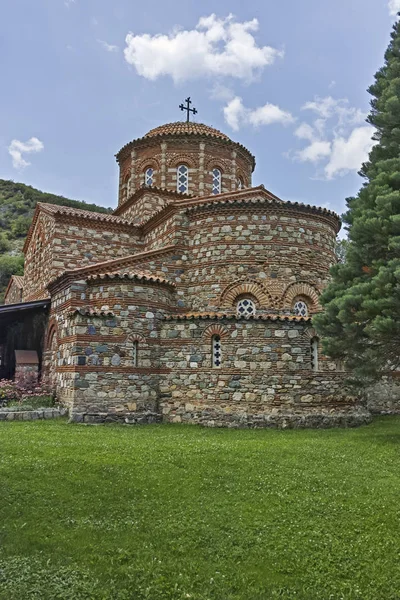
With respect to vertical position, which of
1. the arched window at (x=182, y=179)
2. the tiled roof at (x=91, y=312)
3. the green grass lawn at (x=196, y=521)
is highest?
the arched window at (x=182, y=179)

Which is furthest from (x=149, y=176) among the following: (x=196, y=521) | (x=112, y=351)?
(x=196, y=521)

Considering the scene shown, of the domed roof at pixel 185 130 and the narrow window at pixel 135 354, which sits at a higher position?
the domed roof at pixel 185 130

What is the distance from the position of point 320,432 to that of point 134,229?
9.89 meters

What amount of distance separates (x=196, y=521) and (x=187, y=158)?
15406 millimetres

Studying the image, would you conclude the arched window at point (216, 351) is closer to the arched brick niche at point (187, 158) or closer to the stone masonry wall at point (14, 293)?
the arched brick niche at point (187, 158)

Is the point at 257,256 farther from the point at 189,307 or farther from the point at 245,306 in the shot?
the point at 189,307

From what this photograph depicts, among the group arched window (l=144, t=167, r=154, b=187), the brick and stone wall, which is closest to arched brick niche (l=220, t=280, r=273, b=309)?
arched window (l=144, t=167, r=154, b=187)

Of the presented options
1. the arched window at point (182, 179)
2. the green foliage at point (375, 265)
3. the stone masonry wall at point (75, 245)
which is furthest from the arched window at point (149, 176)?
the green foliage at point (375, 265)

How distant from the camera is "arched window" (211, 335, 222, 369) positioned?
11.6m

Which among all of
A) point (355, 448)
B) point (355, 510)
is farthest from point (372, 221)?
point (355, 510)

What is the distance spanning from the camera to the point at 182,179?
18.7m

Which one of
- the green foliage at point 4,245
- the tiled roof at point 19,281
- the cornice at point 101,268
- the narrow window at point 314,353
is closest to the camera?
the narrow window at point 314,353

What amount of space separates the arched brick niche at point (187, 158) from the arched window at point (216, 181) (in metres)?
0.08

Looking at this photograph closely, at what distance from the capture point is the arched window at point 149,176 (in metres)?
19.1
